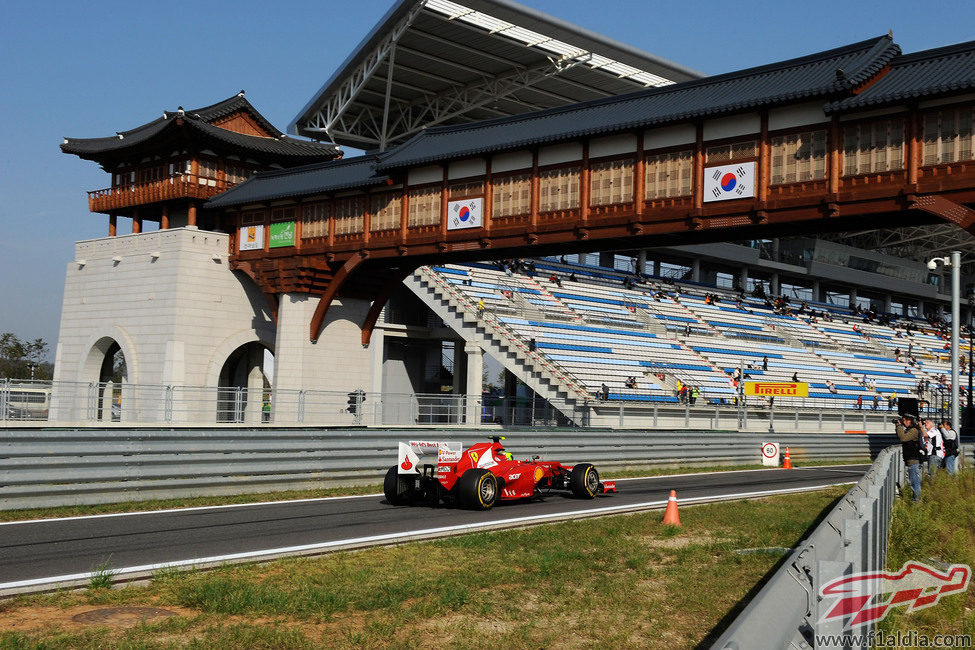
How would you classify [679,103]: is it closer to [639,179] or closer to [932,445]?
[639,179]

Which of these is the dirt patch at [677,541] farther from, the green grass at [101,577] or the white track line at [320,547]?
the green grass at [101,577]

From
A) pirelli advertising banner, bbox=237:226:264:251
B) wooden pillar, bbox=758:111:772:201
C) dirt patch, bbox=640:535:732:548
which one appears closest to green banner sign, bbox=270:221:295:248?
pirelli advertising banner, bbox=237:226:264:251

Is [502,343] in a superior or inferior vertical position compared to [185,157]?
inferior

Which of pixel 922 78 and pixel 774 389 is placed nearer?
pixel 922 78

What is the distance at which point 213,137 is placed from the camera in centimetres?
3512

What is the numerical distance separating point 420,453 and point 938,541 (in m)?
7.52

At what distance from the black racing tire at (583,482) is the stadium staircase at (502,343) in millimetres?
17930

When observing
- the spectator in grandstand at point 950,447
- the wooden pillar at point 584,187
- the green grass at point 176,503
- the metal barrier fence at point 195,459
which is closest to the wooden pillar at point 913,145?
the spectator in grandstand at point 950,447

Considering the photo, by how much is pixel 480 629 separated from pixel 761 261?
64.4 m

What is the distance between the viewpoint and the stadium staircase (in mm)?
34969

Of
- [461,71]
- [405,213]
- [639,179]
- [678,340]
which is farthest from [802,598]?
[678,340]

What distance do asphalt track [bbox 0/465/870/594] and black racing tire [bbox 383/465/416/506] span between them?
22cm

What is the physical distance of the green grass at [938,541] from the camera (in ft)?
22.0

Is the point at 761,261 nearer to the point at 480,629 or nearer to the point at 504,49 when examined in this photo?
the point at 504,49
